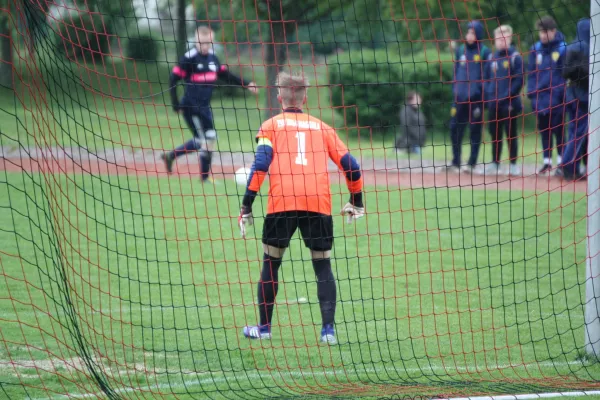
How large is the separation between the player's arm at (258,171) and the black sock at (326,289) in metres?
0.56

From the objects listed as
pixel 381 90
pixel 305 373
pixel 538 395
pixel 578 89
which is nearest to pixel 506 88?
pixel 578 89

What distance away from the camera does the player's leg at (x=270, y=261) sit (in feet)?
18.3

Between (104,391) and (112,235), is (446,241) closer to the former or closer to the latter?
(112,235)

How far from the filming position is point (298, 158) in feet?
18.3

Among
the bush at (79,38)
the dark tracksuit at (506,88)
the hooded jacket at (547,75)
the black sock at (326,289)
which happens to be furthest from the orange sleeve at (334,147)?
the dark tracksuit at (506,88)

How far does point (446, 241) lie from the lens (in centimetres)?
906

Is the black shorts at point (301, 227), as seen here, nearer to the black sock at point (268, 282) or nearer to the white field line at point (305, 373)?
the black sock at point (268, 282)

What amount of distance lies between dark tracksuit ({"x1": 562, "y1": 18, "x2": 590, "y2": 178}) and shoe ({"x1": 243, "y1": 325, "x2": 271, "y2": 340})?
3.20 meters

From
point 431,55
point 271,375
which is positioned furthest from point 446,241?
point 431,55

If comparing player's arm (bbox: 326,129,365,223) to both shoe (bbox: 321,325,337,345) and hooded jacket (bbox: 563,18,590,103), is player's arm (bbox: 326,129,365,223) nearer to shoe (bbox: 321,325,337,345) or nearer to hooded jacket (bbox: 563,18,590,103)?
shoe (bbox: 321,325,337,345)

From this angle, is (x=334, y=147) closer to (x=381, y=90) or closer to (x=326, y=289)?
(x=326, y=289)

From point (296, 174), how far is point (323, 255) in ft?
1.86

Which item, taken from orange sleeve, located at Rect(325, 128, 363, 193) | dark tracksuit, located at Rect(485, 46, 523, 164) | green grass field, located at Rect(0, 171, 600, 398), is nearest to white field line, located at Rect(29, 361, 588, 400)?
green grass field, located at Rect(0, 171, 600, 398)

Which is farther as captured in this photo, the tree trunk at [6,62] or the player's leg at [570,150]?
the player's leg at [570,150]
